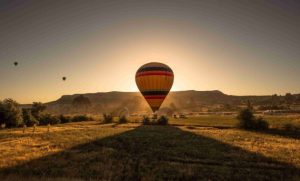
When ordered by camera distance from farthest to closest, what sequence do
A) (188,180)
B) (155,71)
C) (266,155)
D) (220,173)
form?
(155,71) < (266,155) < (220,173) < (188,180)

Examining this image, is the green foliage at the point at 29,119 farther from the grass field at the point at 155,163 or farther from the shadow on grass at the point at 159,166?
the shadow on grass at the point at 159,166

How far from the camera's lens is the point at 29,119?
Answer: 8350cm

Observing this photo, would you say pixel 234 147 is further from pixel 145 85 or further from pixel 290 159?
pixel 145 85

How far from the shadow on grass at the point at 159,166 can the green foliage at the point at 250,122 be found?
1240 inches

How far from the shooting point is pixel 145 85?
70.2 metres

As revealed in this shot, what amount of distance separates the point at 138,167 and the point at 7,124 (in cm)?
6293

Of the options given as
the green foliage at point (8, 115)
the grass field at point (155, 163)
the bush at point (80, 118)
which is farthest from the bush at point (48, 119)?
the grass field at point (155, 163)

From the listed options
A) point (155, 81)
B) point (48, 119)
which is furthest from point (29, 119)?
point (155, 81)

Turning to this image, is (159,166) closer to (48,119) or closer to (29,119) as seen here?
(29,119)

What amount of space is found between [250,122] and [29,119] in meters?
60.0

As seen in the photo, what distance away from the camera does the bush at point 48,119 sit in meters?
90.8

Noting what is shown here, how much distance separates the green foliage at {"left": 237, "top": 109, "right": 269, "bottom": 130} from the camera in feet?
200


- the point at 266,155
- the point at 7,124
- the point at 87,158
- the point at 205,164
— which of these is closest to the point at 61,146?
the point at 87,158

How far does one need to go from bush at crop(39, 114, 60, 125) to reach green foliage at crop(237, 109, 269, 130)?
5770 cm
